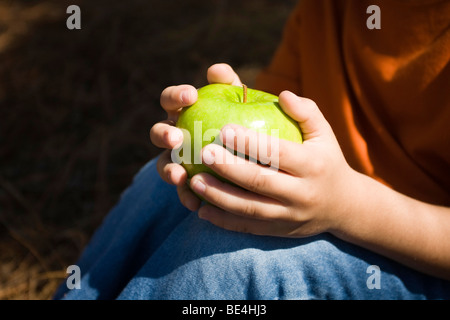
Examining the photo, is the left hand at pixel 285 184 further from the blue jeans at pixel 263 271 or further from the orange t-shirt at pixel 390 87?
the orange t-shirt at pixel 390 87

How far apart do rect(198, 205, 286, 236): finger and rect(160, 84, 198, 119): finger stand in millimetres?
160

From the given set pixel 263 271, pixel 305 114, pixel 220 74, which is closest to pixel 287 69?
pixel 220 74

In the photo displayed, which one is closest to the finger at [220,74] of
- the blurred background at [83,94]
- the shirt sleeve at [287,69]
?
the shirt sleeve at [287,69]

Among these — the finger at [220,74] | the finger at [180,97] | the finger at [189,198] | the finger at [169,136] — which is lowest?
the finger at [189,198]

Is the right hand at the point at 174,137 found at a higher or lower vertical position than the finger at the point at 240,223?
higher

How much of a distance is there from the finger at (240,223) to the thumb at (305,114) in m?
0.14

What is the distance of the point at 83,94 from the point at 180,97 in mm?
1414

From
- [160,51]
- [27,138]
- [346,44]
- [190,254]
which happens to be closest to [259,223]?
[190,254]

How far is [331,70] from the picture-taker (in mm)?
886

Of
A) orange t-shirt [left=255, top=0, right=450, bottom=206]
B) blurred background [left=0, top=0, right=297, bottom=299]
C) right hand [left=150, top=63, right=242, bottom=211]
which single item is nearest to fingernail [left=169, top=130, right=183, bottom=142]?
right hand [left=150, top=63, right=242, bottom=211]

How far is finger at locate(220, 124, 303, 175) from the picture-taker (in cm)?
60

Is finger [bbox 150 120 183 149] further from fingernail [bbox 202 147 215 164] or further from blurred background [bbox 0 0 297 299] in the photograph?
blurred background [bbox 0 0 297 299]

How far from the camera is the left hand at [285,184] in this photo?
0.61 metres
